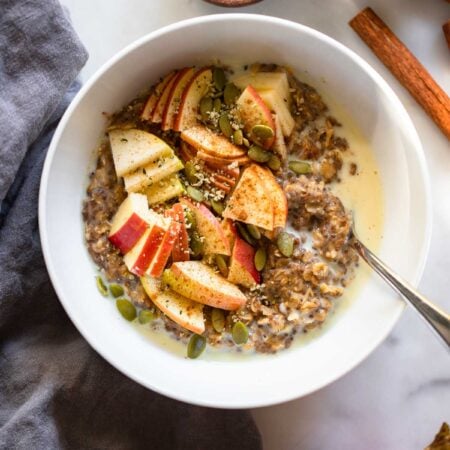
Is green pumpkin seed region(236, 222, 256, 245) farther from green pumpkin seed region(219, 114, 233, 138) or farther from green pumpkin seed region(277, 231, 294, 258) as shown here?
green pumpkin seed region(219, 114, 233, 138)

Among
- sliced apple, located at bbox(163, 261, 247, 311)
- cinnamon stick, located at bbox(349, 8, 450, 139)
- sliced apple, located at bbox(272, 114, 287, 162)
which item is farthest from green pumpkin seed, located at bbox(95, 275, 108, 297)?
cinnamon stick, located at bbox(349, 8, 450, 139)

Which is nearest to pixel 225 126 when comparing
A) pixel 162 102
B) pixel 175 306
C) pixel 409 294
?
pixel 162 102

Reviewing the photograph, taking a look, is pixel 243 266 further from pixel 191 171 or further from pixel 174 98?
pixel 174 98

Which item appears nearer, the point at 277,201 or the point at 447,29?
the point at 277,201

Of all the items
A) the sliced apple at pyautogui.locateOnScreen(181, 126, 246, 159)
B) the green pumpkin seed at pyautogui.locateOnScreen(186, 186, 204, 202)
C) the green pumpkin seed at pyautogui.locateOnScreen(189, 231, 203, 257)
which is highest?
the sliced apple at pyautogui.locateOnScreen(181, 126, 246, 159)

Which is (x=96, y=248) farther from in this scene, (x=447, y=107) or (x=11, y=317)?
(x=447, y=107)
